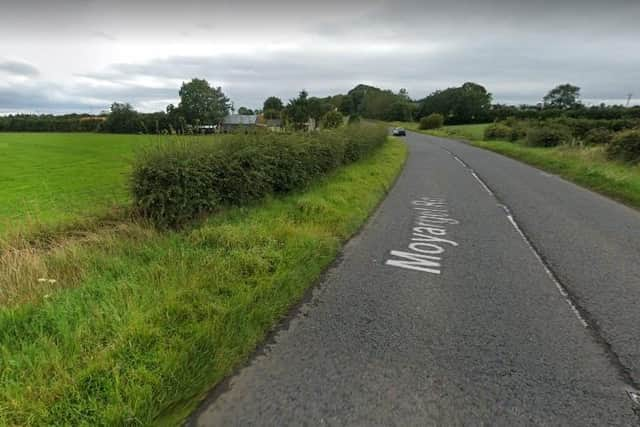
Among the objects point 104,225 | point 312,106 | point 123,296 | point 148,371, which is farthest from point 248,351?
point 312,106

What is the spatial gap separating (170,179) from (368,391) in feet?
15.3

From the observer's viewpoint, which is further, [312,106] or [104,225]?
[312,106]

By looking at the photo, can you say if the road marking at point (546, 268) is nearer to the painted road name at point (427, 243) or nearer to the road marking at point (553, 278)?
the road marking at point (553, 278)

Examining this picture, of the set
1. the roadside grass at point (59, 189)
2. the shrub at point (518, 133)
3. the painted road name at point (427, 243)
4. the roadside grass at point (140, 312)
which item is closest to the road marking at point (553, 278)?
the painted road name at point (427, 243)

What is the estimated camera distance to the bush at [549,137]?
79.3ft

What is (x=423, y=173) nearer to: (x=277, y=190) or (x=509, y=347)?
(x=277, y=190)

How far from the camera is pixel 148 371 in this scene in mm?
2279

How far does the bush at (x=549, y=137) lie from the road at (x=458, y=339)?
2285 cm

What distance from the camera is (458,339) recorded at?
117 inches

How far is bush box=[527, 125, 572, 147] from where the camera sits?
2417cm

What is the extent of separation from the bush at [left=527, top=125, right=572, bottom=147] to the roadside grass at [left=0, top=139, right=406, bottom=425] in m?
25.9

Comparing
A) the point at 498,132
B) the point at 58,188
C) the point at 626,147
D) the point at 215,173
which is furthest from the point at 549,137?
the point at 58,188

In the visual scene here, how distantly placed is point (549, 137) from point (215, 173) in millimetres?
27200

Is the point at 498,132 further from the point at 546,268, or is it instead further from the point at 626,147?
the point at 546,268
